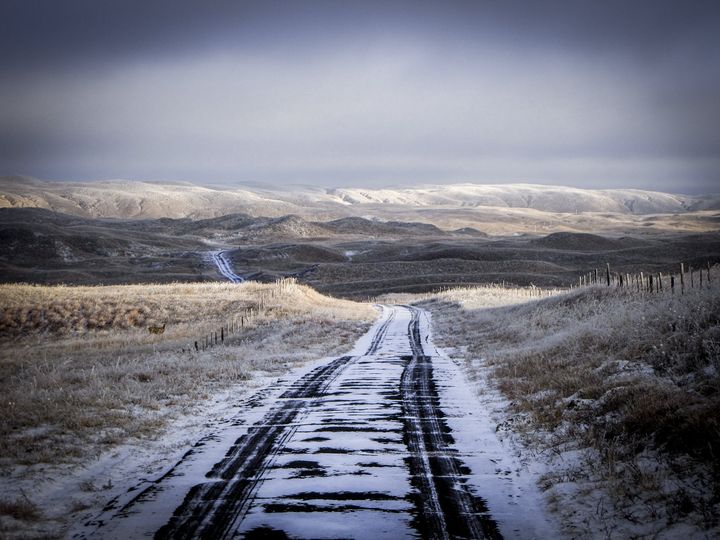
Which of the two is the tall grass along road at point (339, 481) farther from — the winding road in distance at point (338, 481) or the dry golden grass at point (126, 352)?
the dry golden grass at point (126, 352)

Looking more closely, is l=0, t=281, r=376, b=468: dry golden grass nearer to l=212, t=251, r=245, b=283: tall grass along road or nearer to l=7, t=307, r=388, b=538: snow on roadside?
l=7, t=307, r=388, b=538: snow on roadside

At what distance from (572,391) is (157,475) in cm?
721

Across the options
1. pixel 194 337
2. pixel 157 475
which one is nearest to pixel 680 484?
pixel 157 475

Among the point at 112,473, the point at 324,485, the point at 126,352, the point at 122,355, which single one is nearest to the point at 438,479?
the point at 324,485

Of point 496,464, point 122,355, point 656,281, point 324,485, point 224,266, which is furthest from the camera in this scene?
point 224,266

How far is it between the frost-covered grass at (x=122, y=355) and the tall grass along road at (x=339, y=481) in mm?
1485

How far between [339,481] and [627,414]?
4.11 meters

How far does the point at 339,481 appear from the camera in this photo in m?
6.73

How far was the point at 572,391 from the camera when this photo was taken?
34.0 feet

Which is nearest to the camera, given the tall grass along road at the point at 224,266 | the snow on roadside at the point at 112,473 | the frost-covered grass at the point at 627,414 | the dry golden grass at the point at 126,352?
the frost-covered grass at the point at 627,414

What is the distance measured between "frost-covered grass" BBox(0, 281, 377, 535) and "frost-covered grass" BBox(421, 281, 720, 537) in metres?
6.06

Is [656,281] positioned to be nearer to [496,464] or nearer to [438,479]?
[496,464]

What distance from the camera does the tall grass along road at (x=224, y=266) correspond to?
7544 cm

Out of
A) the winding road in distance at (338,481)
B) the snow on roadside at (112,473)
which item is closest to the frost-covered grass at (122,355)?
the snow on roadside at (112,473)
